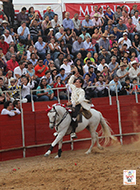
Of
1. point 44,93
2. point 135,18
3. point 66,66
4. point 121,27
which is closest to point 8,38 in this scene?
point 66,66

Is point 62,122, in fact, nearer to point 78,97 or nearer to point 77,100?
point 77,100

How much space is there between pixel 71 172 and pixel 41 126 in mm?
3565

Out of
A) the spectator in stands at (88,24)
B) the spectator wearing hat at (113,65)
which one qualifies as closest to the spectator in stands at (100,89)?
the spectator wearing hat at (113,65)

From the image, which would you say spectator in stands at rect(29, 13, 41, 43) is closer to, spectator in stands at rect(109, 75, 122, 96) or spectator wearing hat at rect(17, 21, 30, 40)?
spectator wearing hat at rect(17, 21, 30, 40)

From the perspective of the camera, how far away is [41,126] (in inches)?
410

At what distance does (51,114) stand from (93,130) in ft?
6.25

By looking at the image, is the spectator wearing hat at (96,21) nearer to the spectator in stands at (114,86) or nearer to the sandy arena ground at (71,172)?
the spectator in stands at (114,86)

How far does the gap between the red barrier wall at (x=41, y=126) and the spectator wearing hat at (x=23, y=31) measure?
352 centimetres

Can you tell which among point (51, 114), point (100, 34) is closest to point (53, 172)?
point (51, 114)

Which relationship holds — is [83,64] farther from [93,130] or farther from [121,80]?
[93,130]

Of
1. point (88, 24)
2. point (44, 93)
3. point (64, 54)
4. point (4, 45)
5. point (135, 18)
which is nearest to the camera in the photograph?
point (44, 93)

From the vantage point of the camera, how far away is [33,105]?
10281 mm

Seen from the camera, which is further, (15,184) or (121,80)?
(121,80)

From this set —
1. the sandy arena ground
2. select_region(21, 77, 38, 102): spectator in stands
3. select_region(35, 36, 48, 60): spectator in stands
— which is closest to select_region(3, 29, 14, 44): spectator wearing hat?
select_region(35, 36, 48, 60): spectator in stands
